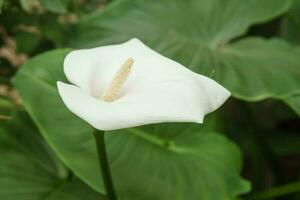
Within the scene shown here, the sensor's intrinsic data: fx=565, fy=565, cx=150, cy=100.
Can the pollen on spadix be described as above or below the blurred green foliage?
above

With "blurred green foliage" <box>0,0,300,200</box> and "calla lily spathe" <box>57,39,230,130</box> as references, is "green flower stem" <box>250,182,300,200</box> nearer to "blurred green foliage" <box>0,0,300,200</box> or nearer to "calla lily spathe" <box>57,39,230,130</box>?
"blurred green foliage" <box>0,0,300,200</box>

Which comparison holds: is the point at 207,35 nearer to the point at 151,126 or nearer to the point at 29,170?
the point at 151,126

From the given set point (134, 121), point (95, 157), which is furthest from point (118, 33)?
point (134, 121)

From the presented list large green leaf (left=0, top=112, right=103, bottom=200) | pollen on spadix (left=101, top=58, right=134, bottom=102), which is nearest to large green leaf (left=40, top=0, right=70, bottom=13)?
large green leaf (left=0, top=112, right=103, bottom=200)

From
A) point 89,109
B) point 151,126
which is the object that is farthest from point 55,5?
point 89,109

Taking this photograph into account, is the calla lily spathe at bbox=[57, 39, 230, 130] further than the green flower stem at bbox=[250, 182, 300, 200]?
No

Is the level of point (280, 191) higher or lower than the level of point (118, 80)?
lower

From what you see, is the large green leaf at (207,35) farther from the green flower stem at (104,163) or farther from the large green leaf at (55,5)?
the green flower stem at (104,163)
